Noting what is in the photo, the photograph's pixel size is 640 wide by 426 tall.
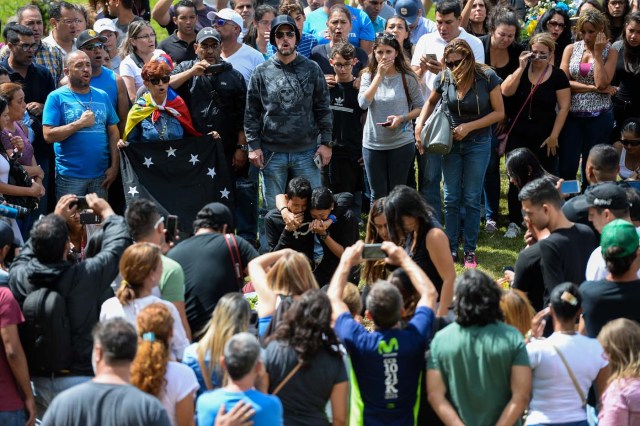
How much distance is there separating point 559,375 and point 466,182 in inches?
193

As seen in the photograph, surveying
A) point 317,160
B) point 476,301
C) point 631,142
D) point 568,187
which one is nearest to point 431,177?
point 317,160

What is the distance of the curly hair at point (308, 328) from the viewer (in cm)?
577

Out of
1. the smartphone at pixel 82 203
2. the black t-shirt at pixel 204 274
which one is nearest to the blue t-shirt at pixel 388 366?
the black t-shirt at pixel 204 274

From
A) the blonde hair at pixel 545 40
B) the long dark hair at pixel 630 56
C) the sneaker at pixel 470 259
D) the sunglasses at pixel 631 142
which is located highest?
the blonde hair at pixel 545 40

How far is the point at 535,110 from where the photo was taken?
1144 centimetres

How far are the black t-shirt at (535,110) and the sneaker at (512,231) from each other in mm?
925

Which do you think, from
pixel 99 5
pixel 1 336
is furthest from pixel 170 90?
pixel 1 336

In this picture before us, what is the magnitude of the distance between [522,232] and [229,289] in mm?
5486

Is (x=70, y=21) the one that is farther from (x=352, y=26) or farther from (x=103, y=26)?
(x=352, y=26)

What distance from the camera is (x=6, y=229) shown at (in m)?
7.22

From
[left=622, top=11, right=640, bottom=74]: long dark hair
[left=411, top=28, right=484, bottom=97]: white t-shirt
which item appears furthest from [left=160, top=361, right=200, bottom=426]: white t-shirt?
[left=622, top=11, right=640, bottom=74]: long dark hair

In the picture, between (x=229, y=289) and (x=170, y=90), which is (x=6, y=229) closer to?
(x=229, y=289)

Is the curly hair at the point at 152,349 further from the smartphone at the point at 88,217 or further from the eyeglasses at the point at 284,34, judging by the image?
the eyeglasses at the point at 284,34

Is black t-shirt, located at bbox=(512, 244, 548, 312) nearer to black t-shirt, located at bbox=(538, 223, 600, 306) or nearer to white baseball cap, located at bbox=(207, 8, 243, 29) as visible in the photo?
black t-shirt, located at bbox=(538, 223, 600, 306)
